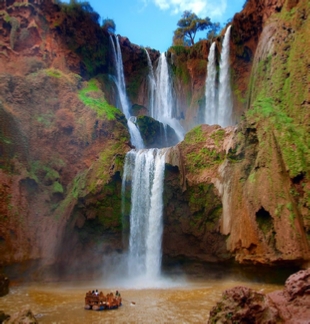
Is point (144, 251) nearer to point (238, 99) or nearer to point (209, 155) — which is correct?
point (209, 155)

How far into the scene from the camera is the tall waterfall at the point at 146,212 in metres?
18.6

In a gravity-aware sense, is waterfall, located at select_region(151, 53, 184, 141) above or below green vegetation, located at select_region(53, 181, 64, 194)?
above

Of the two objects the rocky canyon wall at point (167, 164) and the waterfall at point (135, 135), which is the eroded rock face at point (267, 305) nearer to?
the rocky canyon wall at point (167, 164)

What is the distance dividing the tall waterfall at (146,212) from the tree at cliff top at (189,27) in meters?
30.2

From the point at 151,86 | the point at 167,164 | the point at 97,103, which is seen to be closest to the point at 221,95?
the point at 151,86

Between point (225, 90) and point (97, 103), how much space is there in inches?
508

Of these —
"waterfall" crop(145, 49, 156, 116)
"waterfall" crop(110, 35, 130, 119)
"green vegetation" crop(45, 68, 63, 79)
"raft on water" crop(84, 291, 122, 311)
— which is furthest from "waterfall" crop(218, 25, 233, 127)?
"raft on water" crop(84, 291, 122, 311)

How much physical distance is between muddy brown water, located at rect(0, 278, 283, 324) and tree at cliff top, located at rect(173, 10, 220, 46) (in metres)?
36.8

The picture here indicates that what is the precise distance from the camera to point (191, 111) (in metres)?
35.3

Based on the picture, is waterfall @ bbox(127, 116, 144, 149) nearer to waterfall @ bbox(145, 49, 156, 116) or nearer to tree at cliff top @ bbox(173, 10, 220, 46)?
waterfall @ bbox(145, 49, 156, 116)

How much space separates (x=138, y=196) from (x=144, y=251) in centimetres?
344

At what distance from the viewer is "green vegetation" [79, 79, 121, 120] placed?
79.2 feet

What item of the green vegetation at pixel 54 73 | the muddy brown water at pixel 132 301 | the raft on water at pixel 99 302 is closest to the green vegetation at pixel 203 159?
the muddy brown water at pixel 132 301

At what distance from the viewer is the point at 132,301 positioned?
1302 centimetres
